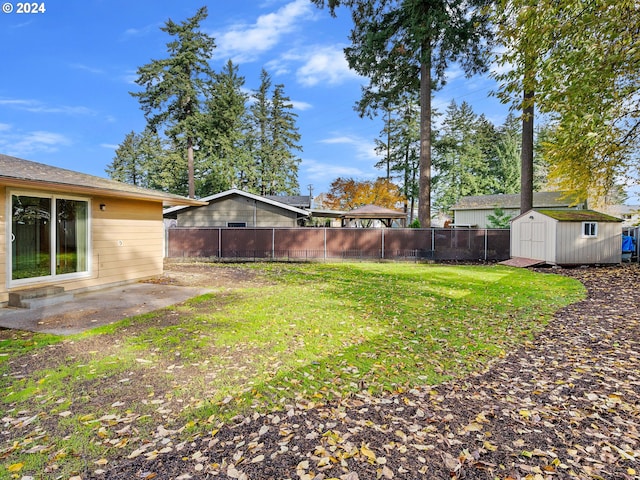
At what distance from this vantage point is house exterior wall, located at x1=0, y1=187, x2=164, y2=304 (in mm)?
7624

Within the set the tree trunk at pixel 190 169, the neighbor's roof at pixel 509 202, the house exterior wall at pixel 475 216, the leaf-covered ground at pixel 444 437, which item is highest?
the tree trunk at pixel 190 169

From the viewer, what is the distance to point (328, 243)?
1520 cm

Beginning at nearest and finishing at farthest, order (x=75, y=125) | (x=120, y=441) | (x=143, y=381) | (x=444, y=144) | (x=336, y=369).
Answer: (x=120, y=441) → (x=143, y=381) → (x=336, y=369) → (x=75, y=125) → (x=444, y=144)

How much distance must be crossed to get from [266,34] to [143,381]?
45.4ft

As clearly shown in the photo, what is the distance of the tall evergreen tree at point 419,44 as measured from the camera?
13.9 m

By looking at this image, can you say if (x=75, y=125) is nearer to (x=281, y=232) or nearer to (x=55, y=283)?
(x=281, y=232)

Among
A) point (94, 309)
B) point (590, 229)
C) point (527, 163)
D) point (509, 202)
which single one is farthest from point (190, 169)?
point (509, 202)

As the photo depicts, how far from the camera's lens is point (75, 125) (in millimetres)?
22000

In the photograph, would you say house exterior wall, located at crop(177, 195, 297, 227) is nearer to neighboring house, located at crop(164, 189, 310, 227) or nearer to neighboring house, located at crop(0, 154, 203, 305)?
neighboring house, located at crop(164, 189, 310, 227)

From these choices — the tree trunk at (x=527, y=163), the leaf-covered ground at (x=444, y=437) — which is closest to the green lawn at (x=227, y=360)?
the leaf-covered ground at (x=444, y=437)

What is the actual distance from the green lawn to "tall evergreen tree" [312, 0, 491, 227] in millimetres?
11411

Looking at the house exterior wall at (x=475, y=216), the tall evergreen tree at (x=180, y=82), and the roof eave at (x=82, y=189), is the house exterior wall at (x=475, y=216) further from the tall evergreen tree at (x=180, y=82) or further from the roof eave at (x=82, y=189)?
the roof eave at (x=82, y=189)

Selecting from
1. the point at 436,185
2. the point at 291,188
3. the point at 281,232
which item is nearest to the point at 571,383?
the point at 281,232
